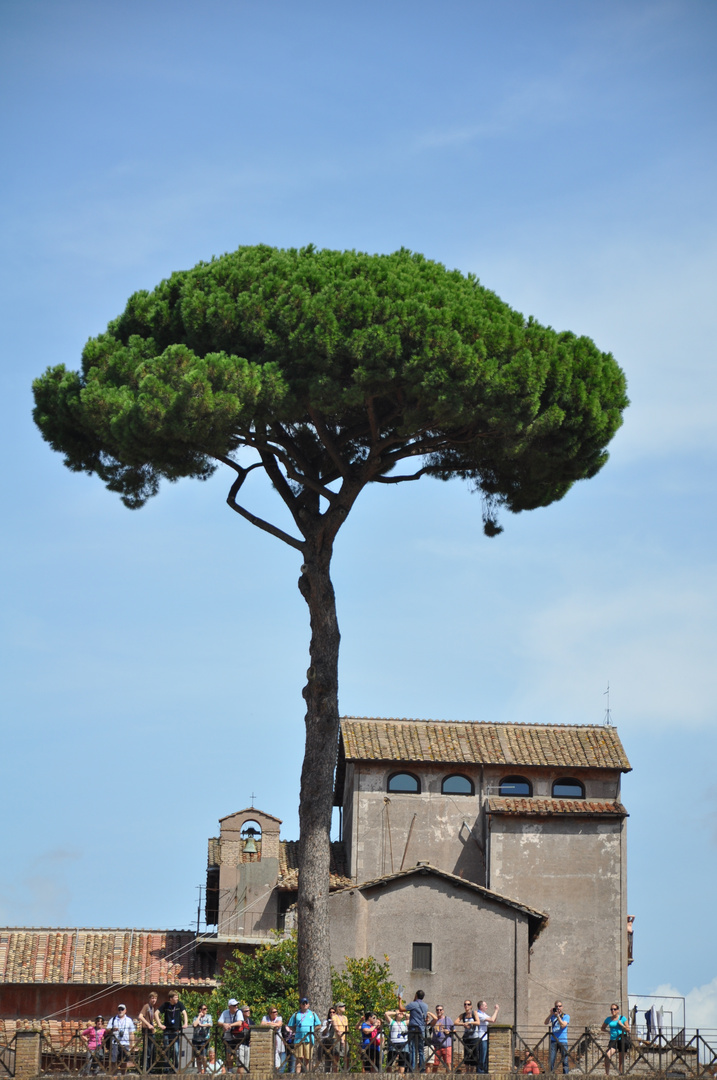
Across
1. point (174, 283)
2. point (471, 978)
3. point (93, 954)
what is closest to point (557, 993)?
point (471, 978)

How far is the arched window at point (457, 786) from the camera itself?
1476 inches

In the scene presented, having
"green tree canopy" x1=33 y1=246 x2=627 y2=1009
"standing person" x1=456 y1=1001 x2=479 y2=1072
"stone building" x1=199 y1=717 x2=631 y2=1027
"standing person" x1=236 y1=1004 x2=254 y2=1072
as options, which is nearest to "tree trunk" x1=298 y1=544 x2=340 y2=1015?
"green tree canopy" x1=33 y1=246 x2=627 y2=1009

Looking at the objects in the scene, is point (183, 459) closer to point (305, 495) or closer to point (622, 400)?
point (305, 495)

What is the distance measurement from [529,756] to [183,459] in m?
17.6

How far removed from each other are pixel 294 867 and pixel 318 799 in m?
14.2

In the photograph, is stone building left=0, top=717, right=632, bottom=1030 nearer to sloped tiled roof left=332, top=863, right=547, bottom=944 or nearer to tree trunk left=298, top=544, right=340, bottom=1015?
sloped tiled roof left=332, top=863, right=547, bottom=944

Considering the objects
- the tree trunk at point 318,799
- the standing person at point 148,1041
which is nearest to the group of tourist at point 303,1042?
the standing person at point 148,1041

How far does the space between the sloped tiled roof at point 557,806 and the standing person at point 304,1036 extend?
15.5 metres

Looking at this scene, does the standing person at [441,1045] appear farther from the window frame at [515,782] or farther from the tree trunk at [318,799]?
the window frame at [515,782]

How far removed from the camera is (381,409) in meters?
24.6

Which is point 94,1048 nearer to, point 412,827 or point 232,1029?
point 232,1029

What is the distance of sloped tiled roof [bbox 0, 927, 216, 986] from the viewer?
1331 inches

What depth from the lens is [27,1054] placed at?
21484 millimetres

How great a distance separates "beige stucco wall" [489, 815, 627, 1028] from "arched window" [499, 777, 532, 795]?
154 cm
